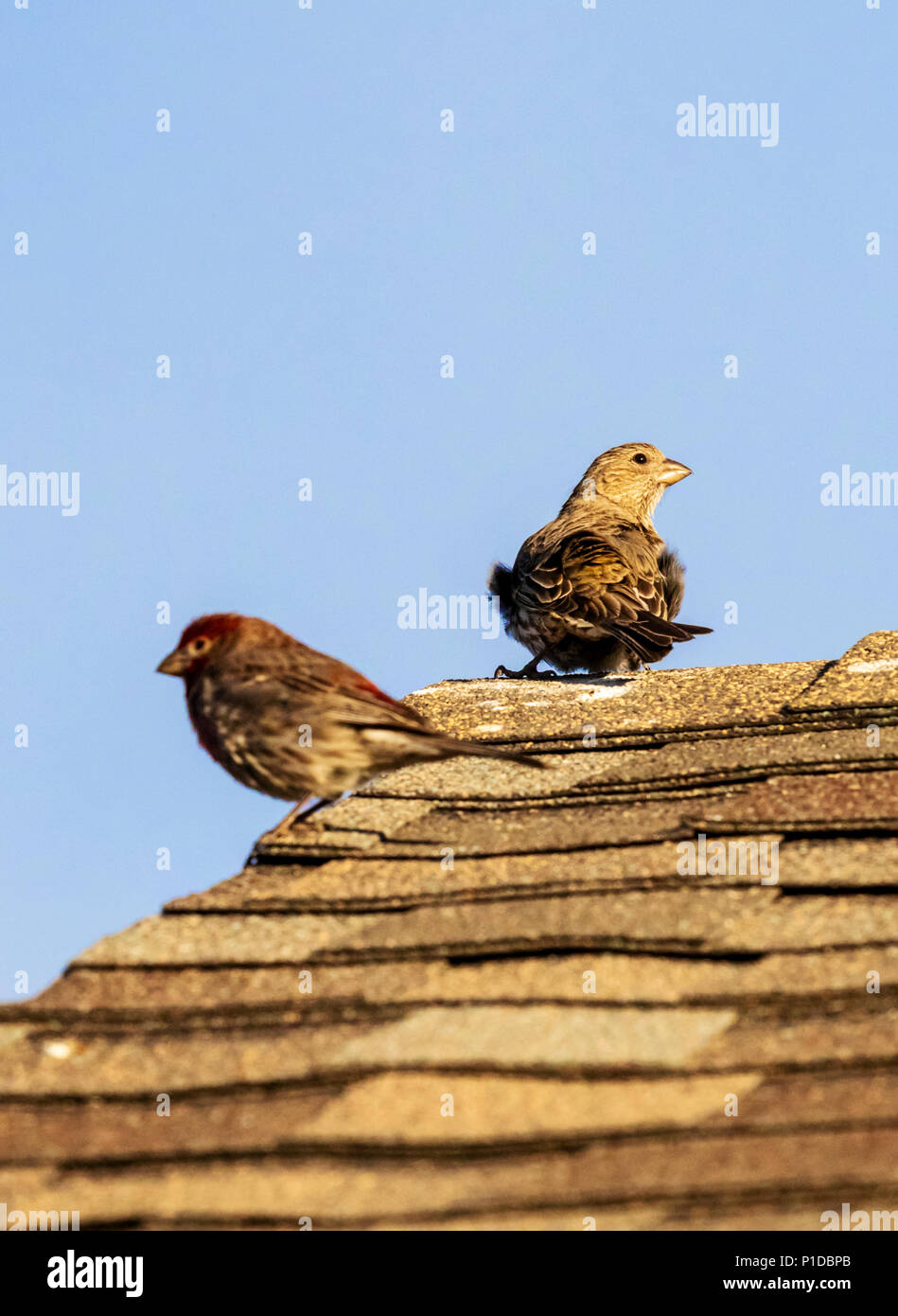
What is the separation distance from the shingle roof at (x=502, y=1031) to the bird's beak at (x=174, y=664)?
0.77 m

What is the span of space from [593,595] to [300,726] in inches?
129

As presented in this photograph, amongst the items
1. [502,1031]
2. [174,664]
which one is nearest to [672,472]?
[174,664]

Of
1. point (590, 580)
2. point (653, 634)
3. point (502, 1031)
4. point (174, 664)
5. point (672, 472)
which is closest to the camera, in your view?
point (502, 1031)

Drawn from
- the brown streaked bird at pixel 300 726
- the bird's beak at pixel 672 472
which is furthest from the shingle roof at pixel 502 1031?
the bird's beak at pixel 672 472

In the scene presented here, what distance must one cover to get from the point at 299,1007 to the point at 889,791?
4.96 ft

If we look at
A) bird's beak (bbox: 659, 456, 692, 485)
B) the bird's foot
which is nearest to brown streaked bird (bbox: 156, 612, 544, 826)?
the bird's foot

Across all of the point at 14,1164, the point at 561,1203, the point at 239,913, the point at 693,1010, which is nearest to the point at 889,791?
the point at 693,1010

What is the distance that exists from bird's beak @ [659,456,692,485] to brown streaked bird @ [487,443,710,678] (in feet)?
2.90

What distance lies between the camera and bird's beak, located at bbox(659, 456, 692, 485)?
9.19 m

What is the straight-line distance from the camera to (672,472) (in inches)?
362

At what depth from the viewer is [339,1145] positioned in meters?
2.18

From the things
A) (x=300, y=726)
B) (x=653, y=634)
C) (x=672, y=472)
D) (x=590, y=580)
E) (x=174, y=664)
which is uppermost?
(x=672, y=472)

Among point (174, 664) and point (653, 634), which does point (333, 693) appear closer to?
point (174, 664)
